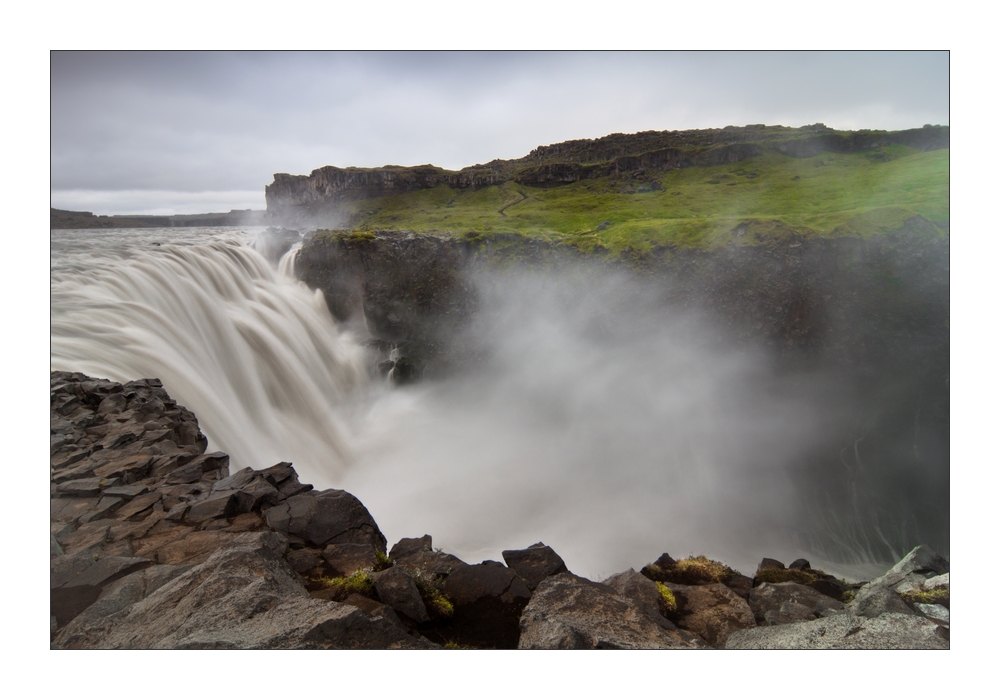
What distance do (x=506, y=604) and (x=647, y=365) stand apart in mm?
23414

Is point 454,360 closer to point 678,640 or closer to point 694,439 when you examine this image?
point 694,439

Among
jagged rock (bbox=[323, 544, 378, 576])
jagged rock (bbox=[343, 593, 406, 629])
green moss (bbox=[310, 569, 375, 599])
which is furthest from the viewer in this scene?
jagged rock (bbox=[323, 544, 378, 576])

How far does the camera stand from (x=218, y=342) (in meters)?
17.5

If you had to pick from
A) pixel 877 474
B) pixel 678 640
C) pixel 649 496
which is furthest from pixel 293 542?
pixel 877 474

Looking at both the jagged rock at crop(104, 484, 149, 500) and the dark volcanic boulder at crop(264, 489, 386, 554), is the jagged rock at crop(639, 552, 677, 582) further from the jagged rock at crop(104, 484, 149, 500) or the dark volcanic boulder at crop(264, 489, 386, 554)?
the jagged rock at crop(104, 484, 149, 500)

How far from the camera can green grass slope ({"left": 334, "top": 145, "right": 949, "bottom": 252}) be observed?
21.0 m

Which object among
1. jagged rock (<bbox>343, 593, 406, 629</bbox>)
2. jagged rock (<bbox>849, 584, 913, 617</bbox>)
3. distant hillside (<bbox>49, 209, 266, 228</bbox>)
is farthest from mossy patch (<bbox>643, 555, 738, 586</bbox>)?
distant hillside (<bbox>49, 209, 266, 228</bbox>)

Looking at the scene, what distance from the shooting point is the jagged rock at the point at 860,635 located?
552 centimetres

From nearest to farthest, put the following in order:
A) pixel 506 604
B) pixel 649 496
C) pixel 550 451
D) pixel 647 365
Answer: pixel 506 604 < pixel 649 496 < pixel 550 451 < pixel 647 365

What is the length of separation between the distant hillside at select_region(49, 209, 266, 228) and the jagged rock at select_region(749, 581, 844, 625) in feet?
40.3

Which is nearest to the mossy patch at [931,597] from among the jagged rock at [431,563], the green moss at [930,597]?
the green moss at [930,597]

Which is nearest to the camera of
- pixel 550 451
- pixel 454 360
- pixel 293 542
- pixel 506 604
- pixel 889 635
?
pixel 889 635

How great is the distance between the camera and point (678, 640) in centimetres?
577

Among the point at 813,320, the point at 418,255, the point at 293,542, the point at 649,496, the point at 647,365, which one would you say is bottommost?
the point at 649,496
